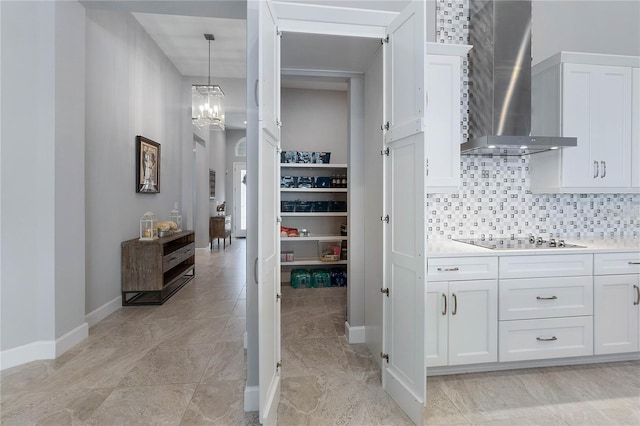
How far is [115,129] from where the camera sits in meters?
3.64

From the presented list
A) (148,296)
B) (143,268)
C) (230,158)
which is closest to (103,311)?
(143,268)

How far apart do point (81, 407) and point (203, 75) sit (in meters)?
5.65

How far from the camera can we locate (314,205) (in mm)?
4707

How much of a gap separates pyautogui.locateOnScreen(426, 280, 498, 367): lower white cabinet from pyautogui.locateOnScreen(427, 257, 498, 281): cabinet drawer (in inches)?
1.4

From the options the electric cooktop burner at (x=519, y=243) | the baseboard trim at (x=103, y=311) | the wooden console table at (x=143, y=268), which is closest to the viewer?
the electric cooktop burner at (x=519, y=243)

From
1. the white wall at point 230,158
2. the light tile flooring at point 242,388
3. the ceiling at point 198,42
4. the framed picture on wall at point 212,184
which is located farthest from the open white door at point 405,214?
the white wall at point 230,158

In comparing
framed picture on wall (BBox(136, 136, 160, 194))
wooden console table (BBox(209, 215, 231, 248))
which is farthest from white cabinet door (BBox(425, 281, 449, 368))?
wooden console table (BBox(209, 215, 231, 248))

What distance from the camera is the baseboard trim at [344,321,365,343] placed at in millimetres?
2811

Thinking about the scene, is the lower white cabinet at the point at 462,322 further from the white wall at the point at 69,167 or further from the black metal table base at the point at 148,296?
the black metal table base at the point at 148,296

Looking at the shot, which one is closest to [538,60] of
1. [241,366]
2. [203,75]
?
[241,366]

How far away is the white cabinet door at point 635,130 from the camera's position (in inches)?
101

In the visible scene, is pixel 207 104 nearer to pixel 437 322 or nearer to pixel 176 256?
pixel 176 256

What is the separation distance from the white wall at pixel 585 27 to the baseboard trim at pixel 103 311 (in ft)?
16.6

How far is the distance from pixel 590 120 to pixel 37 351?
16.2 feet
